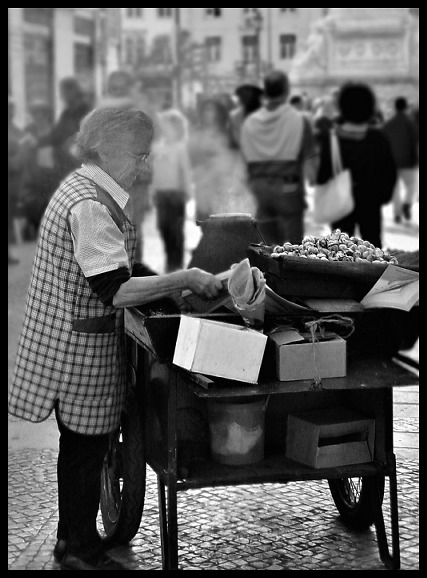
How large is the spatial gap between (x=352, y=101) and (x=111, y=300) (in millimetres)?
5423

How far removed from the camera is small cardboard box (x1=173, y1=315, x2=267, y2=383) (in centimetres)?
357

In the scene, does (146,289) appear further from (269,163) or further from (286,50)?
(286,50)

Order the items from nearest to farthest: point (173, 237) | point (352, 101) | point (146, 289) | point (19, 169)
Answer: point (146, 289), point (352, 101), point (173, 237), point (19, 169)

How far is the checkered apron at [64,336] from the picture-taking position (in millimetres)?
3842

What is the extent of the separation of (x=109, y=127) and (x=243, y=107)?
25.6 ft

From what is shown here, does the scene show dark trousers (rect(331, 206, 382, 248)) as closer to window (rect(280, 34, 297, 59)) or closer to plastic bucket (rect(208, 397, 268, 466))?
plastic bucket (rect(208, 397, 268, 466))

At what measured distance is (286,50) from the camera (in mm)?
66125

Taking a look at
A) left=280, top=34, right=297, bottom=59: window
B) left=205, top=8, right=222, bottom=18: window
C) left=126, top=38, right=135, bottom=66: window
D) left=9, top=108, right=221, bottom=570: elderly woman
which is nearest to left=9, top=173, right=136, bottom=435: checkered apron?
left=9, top=108, right=221, bottom=570: elderly woman

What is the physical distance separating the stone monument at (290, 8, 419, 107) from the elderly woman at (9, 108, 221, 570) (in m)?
31.6

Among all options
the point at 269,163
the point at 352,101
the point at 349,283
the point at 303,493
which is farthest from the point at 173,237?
the point at 349,283

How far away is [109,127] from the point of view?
3.86 m

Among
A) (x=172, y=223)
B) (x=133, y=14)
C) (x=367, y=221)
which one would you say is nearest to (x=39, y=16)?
(x=172, y=223)

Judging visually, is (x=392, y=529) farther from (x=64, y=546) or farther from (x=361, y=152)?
(x=361, y=152)
